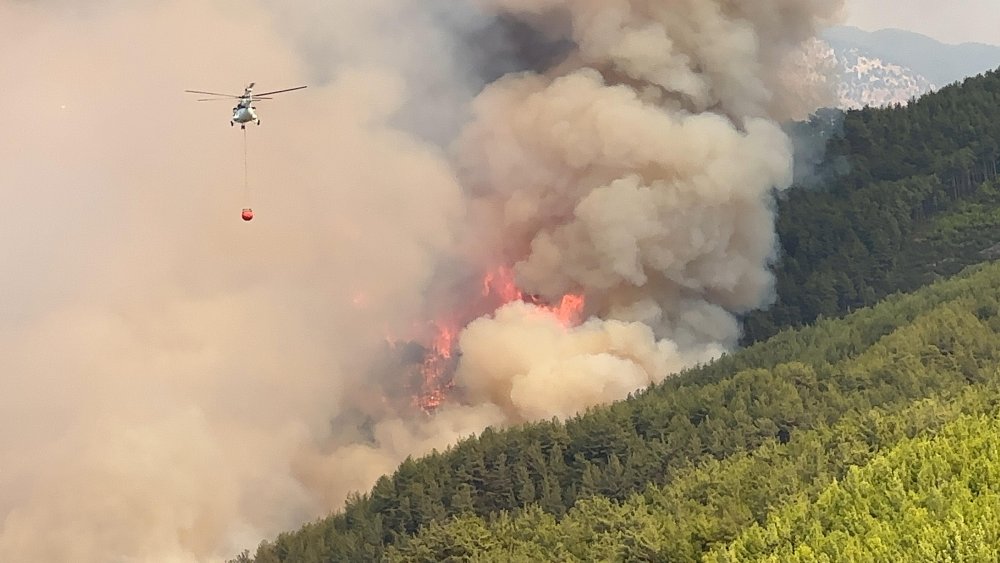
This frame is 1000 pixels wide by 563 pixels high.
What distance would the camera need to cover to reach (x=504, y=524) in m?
45.2

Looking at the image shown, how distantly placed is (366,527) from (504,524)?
7896 mm

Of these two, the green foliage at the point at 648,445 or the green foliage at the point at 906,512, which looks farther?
the green foliage at the point at 648,445

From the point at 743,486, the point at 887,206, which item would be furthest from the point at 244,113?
the point at 887,206

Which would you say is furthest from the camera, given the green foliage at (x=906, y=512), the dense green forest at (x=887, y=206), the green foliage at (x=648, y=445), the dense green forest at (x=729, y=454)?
the dense green forest at (x=887, y=206)

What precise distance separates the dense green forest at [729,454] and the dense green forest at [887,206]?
630 mm

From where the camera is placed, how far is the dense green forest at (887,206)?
270ft

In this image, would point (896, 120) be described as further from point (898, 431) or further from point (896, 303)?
point (898, 431)

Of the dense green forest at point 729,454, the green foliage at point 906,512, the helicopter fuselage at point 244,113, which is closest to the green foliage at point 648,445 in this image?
the dense green forest at point 729,454

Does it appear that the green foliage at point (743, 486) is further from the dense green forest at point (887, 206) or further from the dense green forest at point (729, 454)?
the dense green forest at point (887, 206)

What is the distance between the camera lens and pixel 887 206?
8938cm

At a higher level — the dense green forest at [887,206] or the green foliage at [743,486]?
the dense green forest at [887,206]

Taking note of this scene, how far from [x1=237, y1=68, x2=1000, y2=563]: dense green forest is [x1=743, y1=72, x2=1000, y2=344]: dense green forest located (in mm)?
630

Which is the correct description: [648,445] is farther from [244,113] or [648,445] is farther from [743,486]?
[244,113]

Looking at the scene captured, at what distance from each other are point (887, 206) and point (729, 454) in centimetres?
4682
